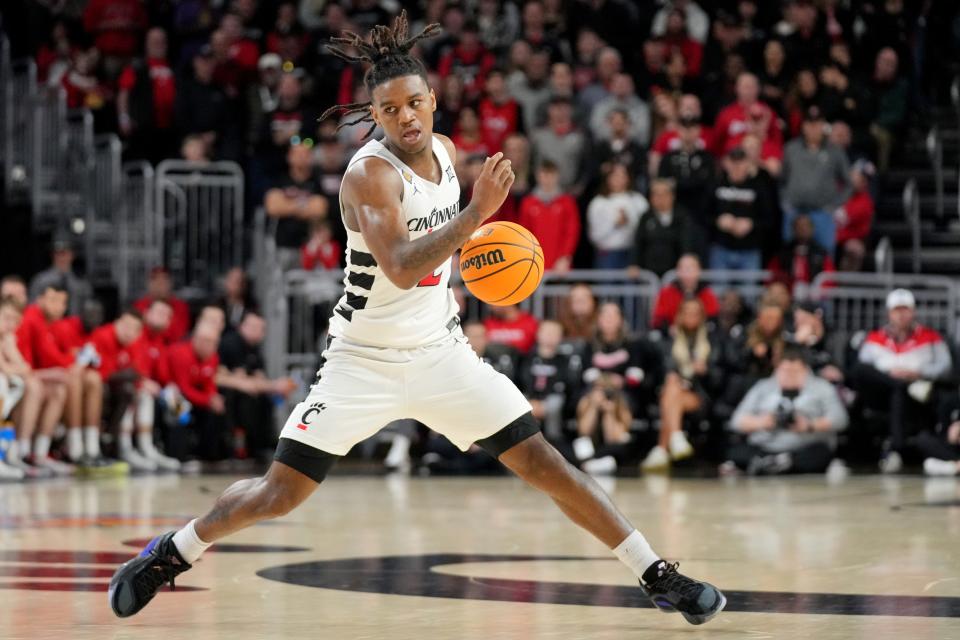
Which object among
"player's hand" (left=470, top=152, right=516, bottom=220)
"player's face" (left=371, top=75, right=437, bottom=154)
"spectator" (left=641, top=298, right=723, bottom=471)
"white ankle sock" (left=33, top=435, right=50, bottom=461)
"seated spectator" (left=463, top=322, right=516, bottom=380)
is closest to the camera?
"player's hand" (left=470, top=152, right=516, bottom=220)

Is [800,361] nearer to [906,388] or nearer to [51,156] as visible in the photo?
[906,388]

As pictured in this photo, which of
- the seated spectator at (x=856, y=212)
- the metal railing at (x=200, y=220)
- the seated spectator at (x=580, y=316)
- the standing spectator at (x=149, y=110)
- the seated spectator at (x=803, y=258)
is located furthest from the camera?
the standing spectator at (x=149, y=110)

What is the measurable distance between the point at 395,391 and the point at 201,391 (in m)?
10.5

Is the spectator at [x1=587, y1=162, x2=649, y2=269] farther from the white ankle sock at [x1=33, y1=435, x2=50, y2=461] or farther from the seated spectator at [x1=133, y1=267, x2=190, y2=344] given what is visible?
the white ankle sock at [x1=33, y1=435, x2=50, y2=461]

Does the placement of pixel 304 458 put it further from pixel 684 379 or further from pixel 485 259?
pixel 684 379

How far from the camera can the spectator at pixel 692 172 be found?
1711cm

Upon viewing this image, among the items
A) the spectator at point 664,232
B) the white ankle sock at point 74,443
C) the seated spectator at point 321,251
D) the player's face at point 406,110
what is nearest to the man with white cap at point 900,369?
the spectator at point 664,232

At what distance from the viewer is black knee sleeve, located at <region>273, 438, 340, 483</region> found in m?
6.28

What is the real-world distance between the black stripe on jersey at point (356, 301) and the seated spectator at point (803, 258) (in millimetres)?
10650

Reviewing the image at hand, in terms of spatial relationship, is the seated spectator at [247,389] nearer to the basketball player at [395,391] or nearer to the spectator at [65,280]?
the spectator at [65,280]

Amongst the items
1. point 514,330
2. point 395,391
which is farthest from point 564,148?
point 395,391

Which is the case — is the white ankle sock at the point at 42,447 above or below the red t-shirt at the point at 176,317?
below

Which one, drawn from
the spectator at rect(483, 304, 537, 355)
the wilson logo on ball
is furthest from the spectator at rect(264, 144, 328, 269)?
the wilson logo on ball

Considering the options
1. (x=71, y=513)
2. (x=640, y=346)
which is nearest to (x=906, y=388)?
(x=640, y=346)
